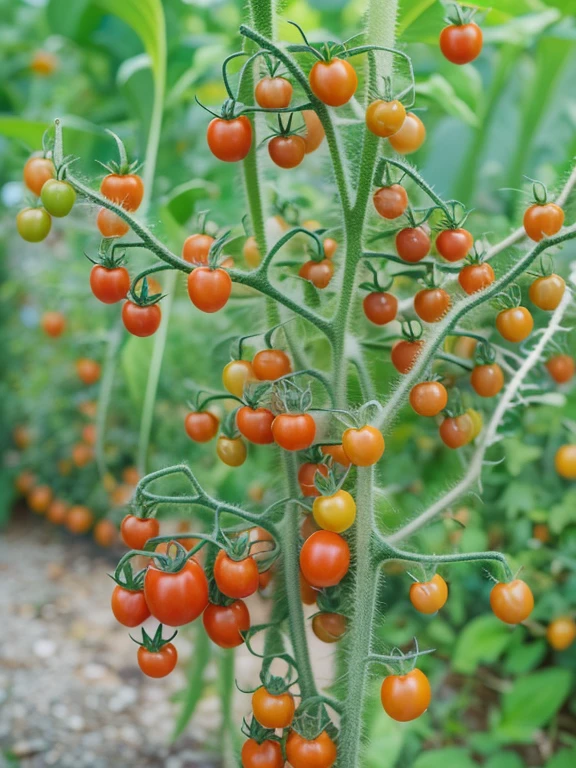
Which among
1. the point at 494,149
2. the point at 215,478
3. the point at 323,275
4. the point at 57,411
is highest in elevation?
the point at 323,275

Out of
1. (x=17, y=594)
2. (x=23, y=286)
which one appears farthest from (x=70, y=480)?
(x=23, y=286)

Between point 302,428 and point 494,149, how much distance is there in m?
1.52

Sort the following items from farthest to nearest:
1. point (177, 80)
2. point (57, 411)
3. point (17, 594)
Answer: point (57, 411) < point (17, 594) < point (177, 80)

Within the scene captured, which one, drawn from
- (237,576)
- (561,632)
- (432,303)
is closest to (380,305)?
(432,303)

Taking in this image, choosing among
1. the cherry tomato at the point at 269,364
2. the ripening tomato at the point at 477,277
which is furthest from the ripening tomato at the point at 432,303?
the cherry tomato at the point at 269,364

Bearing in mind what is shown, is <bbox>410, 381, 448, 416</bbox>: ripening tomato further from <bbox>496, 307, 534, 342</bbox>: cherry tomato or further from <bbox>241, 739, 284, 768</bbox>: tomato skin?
<bbox>241, 739, 284, 768</bbox>: tomato skin

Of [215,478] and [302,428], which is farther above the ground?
[302,428]

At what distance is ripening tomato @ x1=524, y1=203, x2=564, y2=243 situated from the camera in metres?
0.60

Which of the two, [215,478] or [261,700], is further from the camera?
[215,478]

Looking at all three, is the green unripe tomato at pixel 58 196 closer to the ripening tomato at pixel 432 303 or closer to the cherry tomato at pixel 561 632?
the ripening tomato at pixel 432 303

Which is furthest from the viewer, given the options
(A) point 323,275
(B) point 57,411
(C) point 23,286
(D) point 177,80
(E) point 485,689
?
(C) point 23,286

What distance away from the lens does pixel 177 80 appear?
134 centimetres

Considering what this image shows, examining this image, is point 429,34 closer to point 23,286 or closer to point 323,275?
point 323,275

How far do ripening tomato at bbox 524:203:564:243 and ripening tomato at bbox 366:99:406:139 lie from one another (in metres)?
0.14
